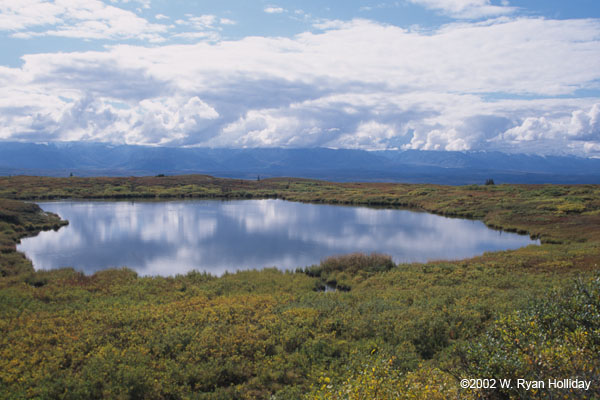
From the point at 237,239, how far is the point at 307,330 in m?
29.7

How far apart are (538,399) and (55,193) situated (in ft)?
334

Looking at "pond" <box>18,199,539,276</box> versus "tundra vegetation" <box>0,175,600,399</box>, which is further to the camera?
"pond" <box>18,199,539,276</box>

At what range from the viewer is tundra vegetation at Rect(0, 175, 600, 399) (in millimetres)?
8672
